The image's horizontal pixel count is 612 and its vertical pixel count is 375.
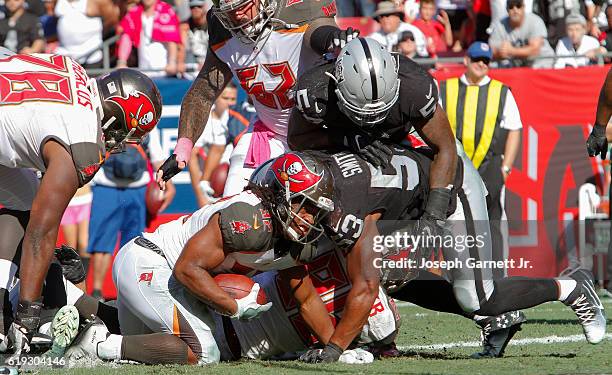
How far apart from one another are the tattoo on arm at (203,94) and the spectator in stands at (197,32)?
15.7ft

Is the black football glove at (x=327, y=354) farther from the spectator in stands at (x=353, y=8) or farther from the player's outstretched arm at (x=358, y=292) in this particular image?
the spectator in stands at (x=353, y=8)

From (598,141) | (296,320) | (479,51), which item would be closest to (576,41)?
(479,51)

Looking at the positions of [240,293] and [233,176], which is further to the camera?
[233,176]

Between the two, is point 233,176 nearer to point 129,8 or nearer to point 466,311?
point 466,311

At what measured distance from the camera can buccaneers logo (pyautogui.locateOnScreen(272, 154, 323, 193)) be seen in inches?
205

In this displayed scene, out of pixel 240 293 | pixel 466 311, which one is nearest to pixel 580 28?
pixel 466 311

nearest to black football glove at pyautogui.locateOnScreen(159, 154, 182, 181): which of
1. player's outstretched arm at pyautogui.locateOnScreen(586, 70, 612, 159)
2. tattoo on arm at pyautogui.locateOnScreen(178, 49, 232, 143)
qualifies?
tattoo on arm at pyautogui.locateOnScreen(178, 49, 232, 143)

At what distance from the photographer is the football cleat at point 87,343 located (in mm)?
5441

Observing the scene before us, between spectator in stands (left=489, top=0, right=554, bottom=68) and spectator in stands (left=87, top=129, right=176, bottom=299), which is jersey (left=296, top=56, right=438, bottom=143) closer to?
spectator in stands (left=87, top=129, right=176, bottom=299)

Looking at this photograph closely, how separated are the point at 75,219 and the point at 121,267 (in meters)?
4.25

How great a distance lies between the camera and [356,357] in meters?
5.32

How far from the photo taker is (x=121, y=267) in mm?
5617

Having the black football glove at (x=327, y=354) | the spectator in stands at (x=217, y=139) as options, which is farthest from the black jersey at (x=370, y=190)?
the spectator in stands at (x=217, y=139)

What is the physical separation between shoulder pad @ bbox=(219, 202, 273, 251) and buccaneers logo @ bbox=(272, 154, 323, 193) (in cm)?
18
